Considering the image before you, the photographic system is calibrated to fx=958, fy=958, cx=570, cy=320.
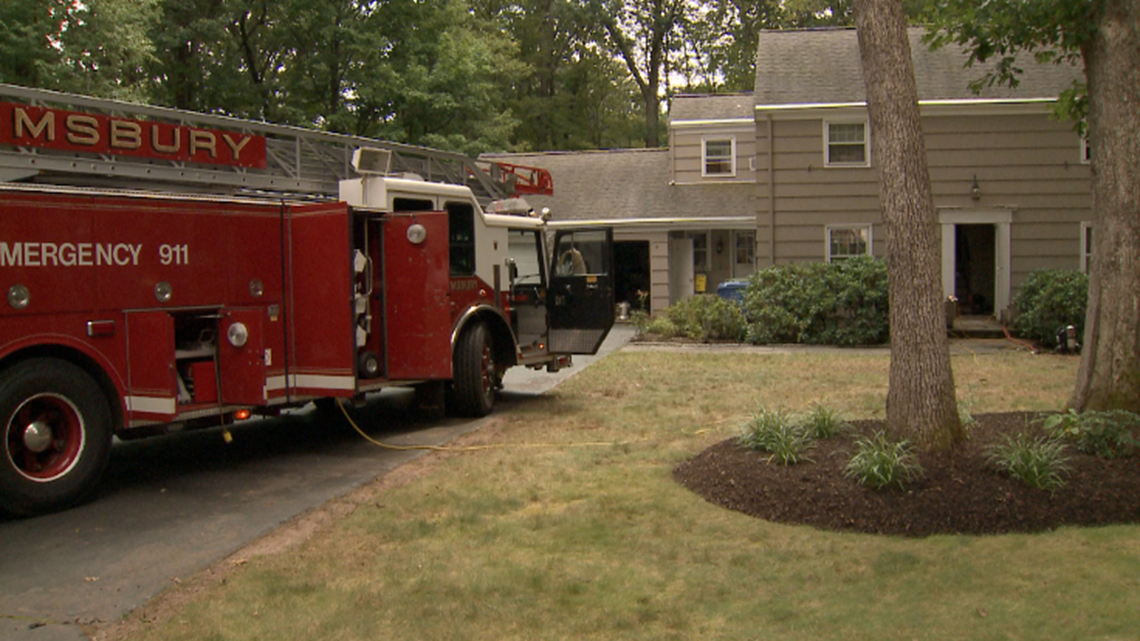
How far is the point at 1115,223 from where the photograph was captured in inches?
304

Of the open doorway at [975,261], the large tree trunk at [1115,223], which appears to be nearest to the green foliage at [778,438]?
the large tree trunk at [1115,223]

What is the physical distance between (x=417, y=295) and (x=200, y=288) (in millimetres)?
2226

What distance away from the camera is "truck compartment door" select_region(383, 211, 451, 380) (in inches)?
380

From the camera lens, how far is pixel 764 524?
643cm

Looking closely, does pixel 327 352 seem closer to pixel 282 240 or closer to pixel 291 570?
pixel 282 240

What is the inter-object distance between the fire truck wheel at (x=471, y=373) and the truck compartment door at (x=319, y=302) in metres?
2.04

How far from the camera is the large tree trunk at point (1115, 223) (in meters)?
7.61

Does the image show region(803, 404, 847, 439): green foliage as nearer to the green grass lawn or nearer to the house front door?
the green grass lawn

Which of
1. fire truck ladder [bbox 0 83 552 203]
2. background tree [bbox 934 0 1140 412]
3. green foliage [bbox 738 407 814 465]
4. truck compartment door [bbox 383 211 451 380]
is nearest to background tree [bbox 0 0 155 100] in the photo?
fire truck ladder [bbox 0 83 552 203]

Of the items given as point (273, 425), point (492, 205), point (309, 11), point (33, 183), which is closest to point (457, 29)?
point (309, 11)

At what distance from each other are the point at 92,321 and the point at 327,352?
2.18m

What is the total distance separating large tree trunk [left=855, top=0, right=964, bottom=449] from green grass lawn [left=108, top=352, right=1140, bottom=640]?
4.19 ft

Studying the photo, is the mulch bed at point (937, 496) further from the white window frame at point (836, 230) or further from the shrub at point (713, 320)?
the white window frame at point (836, 230)

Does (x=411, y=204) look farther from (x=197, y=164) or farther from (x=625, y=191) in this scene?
(x=625, y=191)
